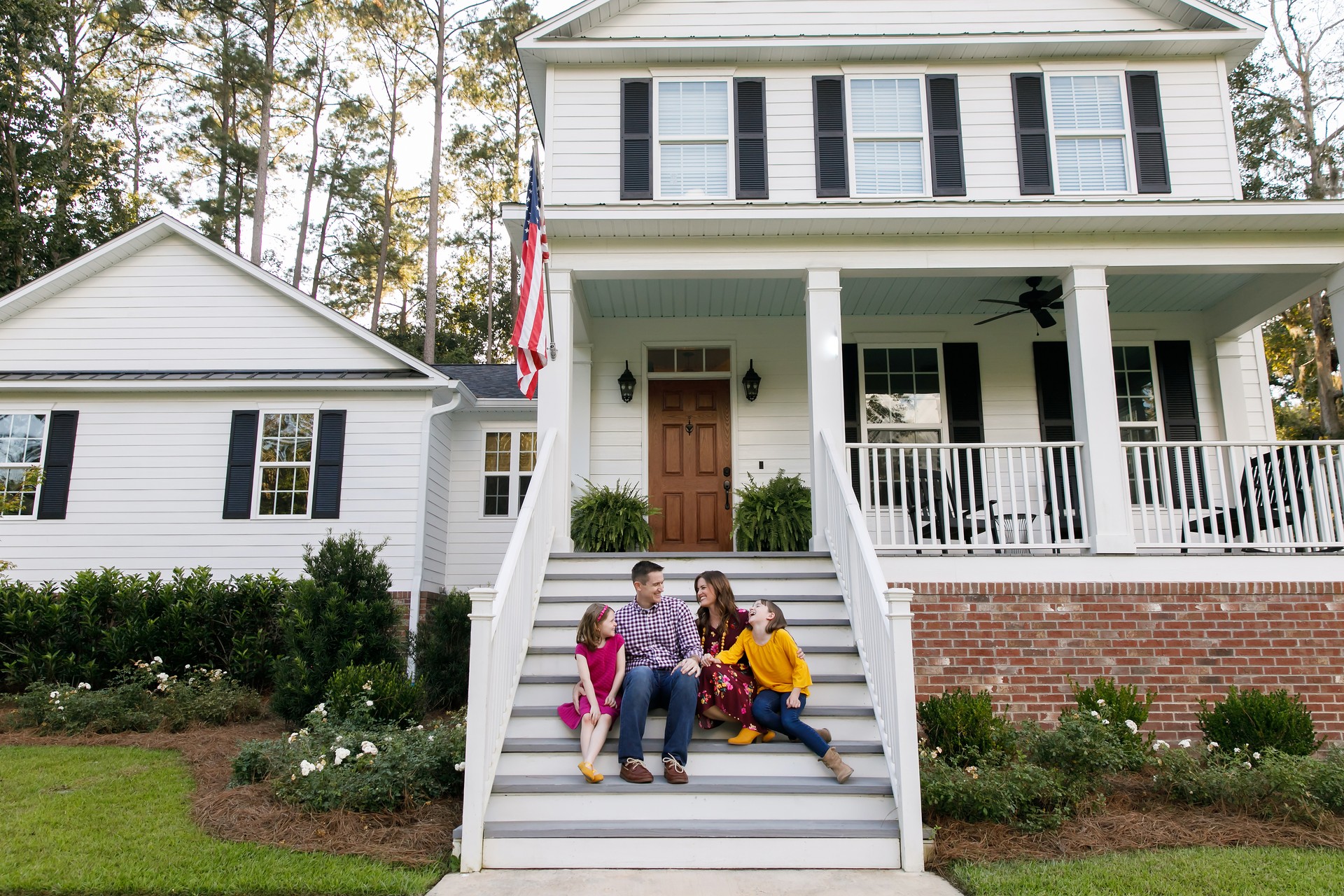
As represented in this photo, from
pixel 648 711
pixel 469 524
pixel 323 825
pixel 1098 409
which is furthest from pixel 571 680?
pixel 469 524

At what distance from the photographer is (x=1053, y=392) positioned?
9711 millimetres

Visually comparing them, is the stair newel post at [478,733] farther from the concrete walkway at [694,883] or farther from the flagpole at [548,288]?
the flagpole at [548,288]

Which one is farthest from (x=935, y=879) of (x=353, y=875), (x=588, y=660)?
(x=353, y=875)

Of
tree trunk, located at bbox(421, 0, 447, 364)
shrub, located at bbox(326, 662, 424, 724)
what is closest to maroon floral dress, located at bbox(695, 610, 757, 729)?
shrub, located at bbox(326, 662, 424, 724)

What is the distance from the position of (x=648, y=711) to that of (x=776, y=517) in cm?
341

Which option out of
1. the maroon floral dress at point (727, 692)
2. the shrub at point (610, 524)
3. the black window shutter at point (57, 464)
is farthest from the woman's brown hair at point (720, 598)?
A: the black window shutter at point (57, 464)

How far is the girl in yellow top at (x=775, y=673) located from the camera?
16.8ft

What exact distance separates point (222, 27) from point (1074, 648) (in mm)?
23169

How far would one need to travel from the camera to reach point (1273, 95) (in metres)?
20.9

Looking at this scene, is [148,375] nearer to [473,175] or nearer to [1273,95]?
[473,175]

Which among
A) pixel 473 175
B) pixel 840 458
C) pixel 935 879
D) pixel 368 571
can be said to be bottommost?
pixel 935 879

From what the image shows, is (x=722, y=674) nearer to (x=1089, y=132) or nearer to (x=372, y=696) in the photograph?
(x=372, y=696)

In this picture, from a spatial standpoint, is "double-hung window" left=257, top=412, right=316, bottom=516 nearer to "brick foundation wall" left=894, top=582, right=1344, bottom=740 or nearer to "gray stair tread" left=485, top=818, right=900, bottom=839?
"gray stair tread" left=485, top=818, right=900, bottom=839

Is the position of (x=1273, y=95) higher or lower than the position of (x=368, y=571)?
higher
